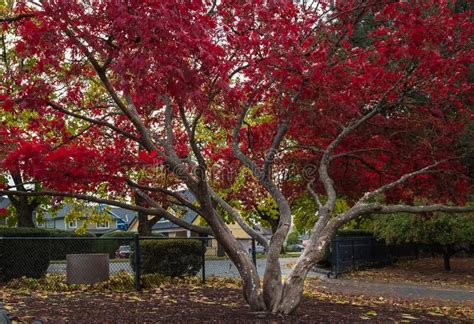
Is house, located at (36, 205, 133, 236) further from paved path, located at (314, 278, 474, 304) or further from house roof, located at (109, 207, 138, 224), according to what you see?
paved path, located at (314, 278, 474, 304)

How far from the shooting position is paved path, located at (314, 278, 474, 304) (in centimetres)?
1162

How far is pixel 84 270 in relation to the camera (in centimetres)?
1169

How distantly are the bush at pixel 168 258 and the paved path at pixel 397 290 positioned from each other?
10.6 feet

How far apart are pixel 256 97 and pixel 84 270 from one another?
600cm

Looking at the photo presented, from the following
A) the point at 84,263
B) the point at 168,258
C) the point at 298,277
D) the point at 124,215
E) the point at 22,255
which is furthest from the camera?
the point at 124,215

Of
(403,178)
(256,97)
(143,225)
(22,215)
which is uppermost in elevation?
(256,97)

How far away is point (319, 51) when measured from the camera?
8.12m

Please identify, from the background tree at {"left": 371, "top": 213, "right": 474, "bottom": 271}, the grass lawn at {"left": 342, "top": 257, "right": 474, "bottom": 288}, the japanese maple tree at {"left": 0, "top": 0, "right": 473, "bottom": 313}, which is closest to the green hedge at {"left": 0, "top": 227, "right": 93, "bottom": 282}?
the japanese maple tree at {"left": 0, "top": 0, "right": 473, "bottom": 313}

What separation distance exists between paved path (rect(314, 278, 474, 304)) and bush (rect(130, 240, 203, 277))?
322cm

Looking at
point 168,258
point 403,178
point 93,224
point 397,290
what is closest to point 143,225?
point 168,258

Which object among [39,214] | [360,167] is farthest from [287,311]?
[39,214]

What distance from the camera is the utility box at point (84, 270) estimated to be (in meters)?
11.6

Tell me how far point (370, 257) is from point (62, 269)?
1095 cm

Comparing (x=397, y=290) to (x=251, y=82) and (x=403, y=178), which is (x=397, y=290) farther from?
(x=251, y=82)
